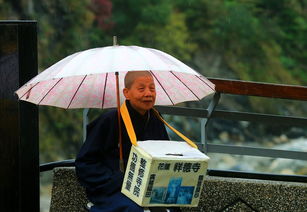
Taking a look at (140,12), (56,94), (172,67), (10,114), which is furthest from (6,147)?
(140,12)

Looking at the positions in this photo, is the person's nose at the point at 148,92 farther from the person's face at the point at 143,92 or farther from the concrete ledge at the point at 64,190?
the concrete ledge at the point at 64,190

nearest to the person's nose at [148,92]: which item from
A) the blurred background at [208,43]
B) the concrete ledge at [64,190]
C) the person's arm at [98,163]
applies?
the person's arm at [98,163]

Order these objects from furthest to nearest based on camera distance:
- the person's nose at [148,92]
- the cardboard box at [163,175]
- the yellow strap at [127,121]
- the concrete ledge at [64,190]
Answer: the concrete ledge at [64,190] < the person's nose at [148,92] < the yellow strap at [127,121] < the cardboard box at [163,175]

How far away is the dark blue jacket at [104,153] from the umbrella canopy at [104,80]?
7.6 inches

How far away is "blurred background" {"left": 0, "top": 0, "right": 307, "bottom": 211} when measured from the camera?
63.1ft

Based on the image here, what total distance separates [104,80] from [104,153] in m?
0.47

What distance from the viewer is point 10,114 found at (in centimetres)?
385

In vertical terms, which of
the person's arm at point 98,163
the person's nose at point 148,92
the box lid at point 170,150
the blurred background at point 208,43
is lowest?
the blurred background at point 208,43

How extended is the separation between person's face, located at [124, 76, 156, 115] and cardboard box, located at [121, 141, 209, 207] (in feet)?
0.96

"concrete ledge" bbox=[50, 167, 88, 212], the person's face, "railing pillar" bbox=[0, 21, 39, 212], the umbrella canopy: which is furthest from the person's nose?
"concrete ledge" bbox=[50, 167, 88, 212]

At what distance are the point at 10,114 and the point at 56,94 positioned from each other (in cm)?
34

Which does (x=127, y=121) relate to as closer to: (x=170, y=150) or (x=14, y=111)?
(x=170, y=150)

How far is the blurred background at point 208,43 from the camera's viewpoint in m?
19.2

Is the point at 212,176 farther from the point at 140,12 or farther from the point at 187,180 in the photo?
the point at 140,12
